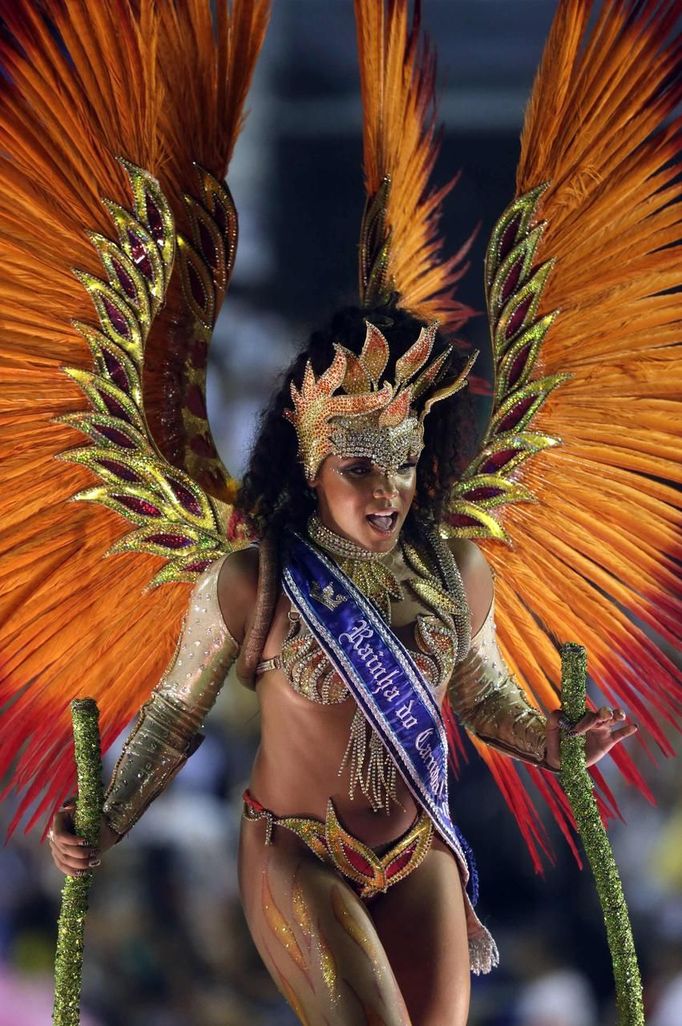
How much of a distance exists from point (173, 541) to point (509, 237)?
85 centimetres

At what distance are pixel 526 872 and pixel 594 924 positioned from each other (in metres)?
0.23

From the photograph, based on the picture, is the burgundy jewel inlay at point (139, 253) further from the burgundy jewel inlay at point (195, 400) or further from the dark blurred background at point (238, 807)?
the dark blurred background at point (238, 807)

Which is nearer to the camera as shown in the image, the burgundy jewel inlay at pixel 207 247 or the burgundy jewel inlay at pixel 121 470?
the burgundy jewel inlay at pixel 121 470

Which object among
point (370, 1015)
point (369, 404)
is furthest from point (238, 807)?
point (369, 404)

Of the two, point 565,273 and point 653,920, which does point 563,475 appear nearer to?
point 565,273

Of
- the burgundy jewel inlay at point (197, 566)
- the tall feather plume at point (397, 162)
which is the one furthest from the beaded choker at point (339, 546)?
the tall feather plume at point (397, 162)

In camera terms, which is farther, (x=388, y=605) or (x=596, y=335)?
(x=596, y=335)

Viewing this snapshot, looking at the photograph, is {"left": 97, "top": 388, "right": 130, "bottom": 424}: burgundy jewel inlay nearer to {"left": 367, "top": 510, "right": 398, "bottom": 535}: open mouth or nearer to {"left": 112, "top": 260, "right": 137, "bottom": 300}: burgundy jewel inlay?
{"left": 112, "top": 260, "right": 137, "bottom": 300}: burgundy jewel inlay

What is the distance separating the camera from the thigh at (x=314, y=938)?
85.2 inches

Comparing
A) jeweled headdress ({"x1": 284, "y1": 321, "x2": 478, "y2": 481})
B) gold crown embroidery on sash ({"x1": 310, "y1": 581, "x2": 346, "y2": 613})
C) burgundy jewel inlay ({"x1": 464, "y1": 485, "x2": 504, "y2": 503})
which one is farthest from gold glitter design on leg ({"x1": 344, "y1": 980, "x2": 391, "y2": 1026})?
burgundy jewel inlay ({"x1": 464, "y1": 485, "x2": 504, "y2": 503})

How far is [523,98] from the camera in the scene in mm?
3283

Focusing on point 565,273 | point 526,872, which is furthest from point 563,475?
point 526,872

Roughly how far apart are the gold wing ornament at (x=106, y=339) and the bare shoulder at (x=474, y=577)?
1.36ft

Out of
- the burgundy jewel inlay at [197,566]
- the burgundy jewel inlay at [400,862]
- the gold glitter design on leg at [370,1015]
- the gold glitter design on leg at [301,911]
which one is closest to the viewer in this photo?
the gold glitter design on leg at [370,1015]
